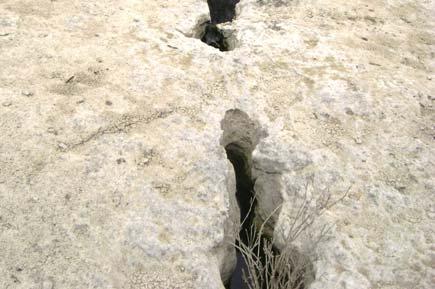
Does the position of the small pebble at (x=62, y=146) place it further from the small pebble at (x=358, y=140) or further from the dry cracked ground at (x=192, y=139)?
the small pebble at (x=358, y=140)

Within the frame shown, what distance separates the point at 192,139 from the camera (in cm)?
325

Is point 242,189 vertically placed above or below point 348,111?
below

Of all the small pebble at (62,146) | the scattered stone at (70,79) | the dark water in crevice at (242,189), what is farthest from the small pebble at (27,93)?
the dark water in crevice at (242,189)

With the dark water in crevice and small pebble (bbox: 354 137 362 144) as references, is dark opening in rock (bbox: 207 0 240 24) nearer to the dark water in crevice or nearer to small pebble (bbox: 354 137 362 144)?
the dark water in crevice

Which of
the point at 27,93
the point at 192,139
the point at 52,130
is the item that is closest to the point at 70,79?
the point at 27,93

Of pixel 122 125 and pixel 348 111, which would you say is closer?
pixel 122 125

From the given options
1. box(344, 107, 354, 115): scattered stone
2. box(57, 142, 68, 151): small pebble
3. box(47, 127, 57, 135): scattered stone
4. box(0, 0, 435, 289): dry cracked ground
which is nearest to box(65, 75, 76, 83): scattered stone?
box(0, 0, 435, 289): dry cracked ground

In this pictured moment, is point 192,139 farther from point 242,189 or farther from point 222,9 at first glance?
point 222,9

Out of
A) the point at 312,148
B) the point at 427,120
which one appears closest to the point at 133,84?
the point at 312,148

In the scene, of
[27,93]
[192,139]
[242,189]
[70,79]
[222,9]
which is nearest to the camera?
[192,139]

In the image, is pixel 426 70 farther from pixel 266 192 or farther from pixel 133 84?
pixel 133 84

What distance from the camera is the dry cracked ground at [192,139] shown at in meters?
2.68

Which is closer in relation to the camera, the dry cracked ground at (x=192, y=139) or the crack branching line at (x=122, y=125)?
the dry cracked ground at (x=192, y=139)

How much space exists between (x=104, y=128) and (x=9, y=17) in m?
1.52
